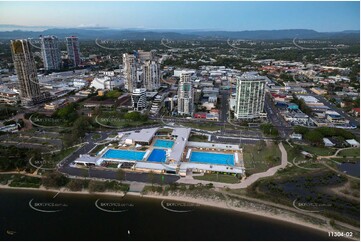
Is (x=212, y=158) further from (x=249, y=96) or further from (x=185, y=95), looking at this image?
(x=185, y=95)

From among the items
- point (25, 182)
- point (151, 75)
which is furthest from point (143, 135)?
point (151, 75)

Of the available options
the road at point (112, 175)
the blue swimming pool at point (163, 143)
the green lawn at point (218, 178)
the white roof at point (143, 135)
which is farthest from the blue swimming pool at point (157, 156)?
the green lawn at point (218, 178)

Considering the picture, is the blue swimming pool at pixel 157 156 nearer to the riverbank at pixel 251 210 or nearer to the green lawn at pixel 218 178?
the green lawn at pixel 218 178

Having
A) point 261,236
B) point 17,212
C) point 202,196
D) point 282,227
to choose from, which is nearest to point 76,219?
point 17,212

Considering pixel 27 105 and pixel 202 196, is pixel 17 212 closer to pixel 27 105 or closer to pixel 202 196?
pixel 202 196

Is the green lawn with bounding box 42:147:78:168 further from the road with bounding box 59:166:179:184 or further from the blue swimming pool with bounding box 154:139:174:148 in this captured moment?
the blue swimming pool with bounding box 154:139:174:148

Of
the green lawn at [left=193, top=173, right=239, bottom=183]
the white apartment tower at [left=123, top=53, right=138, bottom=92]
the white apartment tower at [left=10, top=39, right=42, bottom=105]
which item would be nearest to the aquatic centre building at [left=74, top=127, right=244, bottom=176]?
the green lawn at [left=193, top=173, right=239, bottom=183]
